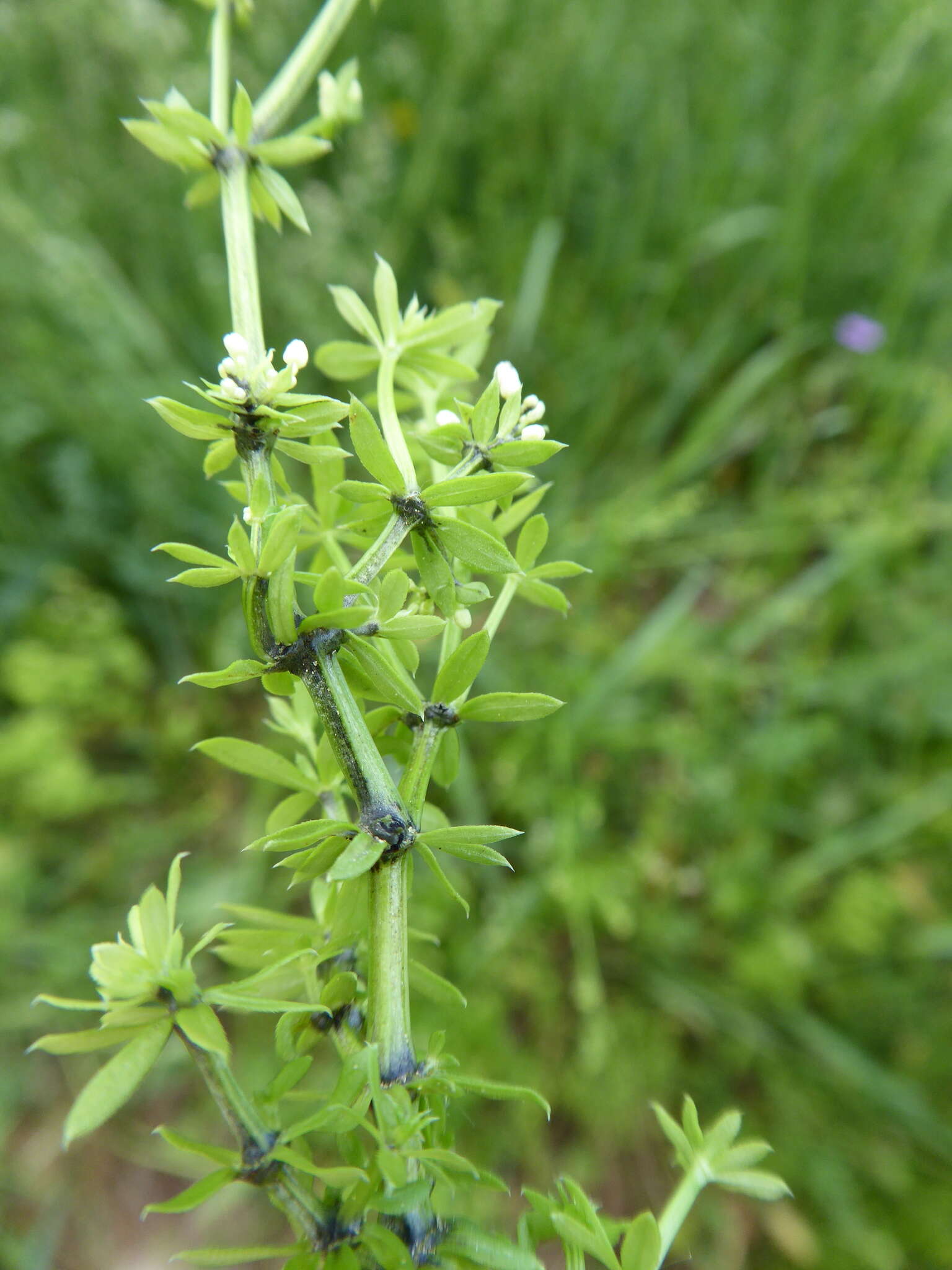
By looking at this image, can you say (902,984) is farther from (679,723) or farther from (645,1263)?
(645,1263)

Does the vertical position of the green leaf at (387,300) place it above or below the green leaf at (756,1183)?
above

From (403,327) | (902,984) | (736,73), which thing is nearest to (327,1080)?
(902,984)

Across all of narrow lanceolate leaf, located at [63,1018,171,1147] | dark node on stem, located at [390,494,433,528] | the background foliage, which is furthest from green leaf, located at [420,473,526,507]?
the background foliage

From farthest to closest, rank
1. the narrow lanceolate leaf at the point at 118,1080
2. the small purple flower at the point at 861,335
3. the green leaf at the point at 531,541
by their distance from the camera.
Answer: the small purple flower at the point at 861,335 < the green leaf at the point at 531,541 < the narrow lanceolate leaf at the point at 118,1080

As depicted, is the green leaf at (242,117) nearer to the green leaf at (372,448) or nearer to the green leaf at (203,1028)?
the green leaf at (372,448)

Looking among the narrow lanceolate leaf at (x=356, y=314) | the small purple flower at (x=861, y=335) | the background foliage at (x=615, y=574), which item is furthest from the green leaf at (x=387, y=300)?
the small purple flower at (x=861, y=335)

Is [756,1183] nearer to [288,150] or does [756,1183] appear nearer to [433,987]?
[433,987]
